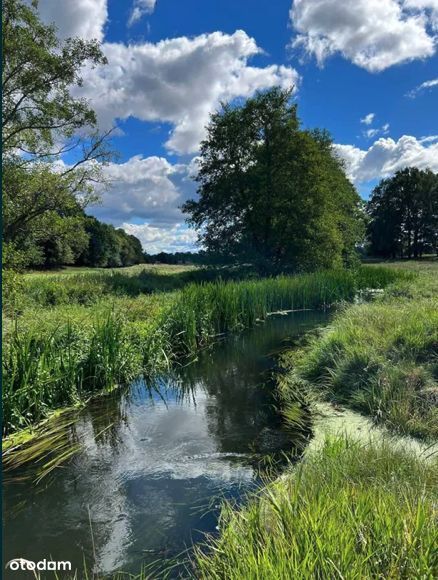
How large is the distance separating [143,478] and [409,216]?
65082 millimetres

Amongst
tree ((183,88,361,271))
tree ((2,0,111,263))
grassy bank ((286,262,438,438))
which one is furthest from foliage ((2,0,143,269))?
tree ((183,88,361,271))

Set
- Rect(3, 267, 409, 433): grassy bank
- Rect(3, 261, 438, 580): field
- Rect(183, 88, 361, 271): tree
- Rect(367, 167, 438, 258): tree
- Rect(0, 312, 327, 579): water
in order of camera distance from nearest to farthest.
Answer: Rect(3, 261, 438, 580): field
Rect(0, 312, 327, 579): water
Rect(3, 267, 409, 433): grassy bank
Rect(183, 88, 361, 271): tree
Rect(367, 167, 438, 258): tree

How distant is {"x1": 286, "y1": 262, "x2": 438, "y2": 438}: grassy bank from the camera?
19.3ft

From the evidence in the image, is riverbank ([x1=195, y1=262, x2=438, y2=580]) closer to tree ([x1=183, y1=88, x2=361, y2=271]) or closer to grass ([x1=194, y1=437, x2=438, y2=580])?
grass ([x1=194, y1=437, x2=438, y2=580])

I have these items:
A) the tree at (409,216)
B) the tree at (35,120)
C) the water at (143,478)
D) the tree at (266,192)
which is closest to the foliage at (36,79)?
the tree at (35,120)

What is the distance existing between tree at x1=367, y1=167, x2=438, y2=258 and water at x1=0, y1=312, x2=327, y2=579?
2297 inches

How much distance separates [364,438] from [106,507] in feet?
10.0

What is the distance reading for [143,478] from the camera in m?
5.01

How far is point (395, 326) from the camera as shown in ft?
31.2

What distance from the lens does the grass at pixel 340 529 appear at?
2.48 m

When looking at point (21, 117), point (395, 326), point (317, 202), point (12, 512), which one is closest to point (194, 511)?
point (12, 512)
